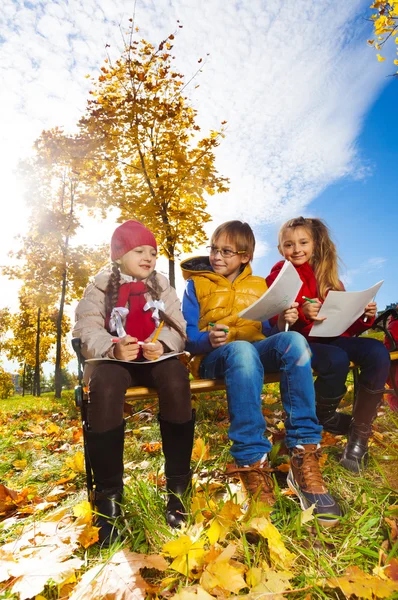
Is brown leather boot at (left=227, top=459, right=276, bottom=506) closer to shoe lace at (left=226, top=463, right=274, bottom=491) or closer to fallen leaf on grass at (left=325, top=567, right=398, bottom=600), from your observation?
shoe lace at (left=226, top=463, right=274, bottom=491)

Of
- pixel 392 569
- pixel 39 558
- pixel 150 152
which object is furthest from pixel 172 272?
pixel 392 569

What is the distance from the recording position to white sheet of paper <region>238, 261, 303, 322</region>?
2035 mm

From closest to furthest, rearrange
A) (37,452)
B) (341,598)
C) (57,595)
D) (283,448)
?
(341,598) → (57,595) → (283,448) → (37,452)

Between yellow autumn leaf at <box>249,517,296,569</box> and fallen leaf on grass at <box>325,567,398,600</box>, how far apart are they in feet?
0.48

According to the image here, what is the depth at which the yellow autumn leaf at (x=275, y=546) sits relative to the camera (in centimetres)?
140

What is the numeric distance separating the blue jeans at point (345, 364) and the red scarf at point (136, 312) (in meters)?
1.08

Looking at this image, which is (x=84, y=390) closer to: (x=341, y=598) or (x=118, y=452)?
(x=118, y=452)

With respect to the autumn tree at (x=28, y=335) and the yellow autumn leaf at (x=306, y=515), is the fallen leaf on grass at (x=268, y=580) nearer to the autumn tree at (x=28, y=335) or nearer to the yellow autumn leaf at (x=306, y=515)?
the yellow autumn leaf at (x=306, y=515)

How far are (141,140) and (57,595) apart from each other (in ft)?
25.3

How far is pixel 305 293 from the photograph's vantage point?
275 centimetres

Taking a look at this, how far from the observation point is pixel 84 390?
2148 millimetres

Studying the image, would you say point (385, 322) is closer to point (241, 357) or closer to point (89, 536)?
point (241, 357)

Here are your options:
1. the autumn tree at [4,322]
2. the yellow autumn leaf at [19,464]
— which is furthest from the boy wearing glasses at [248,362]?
the autumn tree at [4,322]

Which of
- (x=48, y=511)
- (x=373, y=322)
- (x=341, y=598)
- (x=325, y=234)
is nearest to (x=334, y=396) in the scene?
(x=373, y=322)
